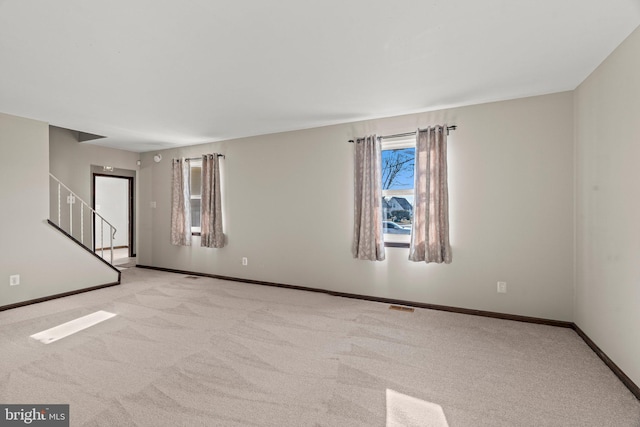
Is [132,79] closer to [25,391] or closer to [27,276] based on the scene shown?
[25,391]

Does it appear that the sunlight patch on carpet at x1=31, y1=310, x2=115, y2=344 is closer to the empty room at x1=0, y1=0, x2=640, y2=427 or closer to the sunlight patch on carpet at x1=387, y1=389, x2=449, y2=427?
the empty room at x1=0, y1=0, x2=640, y2=427

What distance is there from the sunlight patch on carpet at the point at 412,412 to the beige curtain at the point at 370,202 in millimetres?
2066

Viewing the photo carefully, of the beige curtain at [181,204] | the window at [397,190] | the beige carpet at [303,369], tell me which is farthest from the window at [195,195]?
the window at [397,190]

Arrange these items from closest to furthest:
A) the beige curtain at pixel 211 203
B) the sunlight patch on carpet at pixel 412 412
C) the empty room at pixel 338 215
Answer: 1. the sunlight patch on carpet at pixel 412 412
2. the empty room at pixel 338 215
3. the beige curtain at pixel 211 203

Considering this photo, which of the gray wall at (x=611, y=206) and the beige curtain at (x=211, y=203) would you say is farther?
the beige curtain at (x=211, y=203)

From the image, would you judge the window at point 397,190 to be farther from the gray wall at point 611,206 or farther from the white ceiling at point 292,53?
the gray wall at point 611,206

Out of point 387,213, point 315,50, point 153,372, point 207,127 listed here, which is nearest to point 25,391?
point 153,372

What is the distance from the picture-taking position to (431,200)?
11.7 ft

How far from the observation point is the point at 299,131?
178 inches

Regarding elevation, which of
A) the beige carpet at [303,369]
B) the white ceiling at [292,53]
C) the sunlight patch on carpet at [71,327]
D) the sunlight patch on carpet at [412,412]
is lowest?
the sunlight patch on carpet at [412,412]

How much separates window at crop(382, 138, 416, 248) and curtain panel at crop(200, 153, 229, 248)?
2.84m

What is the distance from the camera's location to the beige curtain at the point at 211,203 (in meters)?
5.16

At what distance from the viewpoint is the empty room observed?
1883 millimetres

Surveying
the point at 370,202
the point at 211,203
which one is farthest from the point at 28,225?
the point at 370,202
